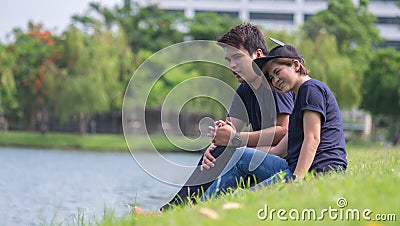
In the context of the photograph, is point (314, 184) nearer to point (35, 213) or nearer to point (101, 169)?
point (35, 213)

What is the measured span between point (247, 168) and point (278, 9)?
55283 mm

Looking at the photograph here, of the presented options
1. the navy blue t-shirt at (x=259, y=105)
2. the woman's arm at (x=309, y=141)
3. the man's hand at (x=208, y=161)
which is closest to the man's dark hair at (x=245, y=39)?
the navy blue t-shirt at (x=259, y=105)

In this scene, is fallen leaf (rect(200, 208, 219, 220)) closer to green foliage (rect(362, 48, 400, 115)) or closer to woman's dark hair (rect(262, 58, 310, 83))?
woman's dark hair (rect(262, 58, 310, 83))

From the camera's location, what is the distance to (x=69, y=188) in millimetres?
16188

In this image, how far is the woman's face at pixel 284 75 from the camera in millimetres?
4984

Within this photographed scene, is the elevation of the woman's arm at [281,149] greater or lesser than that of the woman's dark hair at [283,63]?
lesser

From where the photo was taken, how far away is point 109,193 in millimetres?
14648

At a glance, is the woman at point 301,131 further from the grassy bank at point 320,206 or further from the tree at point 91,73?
the tree at point 91,73

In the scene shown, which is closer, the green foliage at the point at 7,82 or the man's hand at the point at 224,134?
the man's hand at the point at 224,134

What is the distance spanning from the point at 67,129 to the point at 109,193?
2666 centimetres

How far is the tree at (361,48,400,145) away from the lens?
33.1 meters

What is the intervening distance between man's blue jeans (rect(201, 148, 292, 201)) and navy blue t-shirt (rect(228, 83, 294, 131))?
477mm

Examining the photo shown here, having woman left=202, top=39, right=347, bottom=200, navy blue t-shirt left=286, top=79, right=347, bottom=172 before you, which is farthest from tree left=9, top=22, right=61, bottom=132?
navy blue t-shirt left=286, top=79, right=347, bottom=172

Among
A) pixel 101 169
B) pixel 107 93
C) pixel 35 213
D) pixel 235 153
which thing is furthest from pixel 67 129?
pixel 235 153
